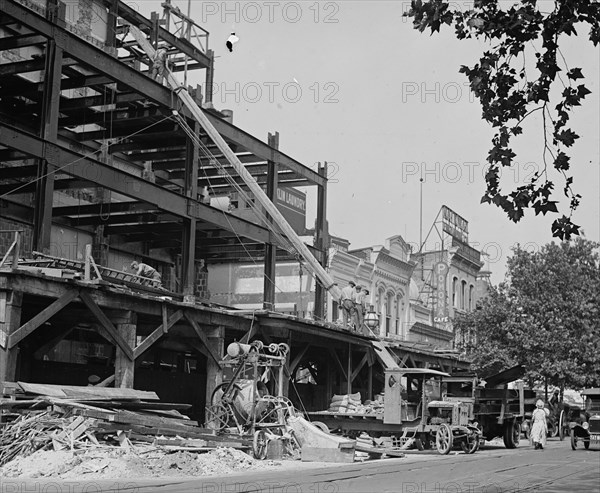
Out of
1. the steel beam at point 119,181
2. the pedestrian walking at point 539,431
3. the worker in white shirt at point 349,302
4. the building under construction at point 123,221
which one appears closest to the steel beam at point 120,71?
the building under construction at point 123,221

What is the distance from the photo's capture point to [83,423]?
→ 16.9 meters

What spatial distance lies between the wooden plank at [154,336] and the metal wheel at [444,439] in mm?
7857

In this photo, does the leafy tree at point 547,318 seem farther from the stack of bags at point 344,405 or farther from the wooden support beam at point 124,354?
the wooden support beam at point 124,354

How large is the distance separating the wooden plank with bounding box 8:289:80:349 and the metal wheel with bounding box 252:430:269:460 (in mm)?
5120

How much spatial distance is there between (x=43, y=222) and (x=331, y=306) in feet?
75.6

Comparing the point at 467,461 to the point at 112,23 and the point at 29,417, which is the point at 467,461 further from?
the point at 112,23

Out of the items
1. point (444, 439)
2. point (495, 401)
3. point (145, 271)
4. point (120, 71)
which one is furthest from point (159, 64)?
point (495, 401)

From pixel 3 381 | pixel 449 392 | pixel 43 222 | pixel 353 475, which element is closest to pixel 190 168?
pixel 43 222

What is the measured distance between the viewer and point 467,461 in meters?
22.3

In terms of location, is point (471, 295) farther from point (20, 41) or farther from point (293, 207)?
point (20, 41)

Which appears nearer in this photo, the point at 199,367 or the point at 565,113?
the point at 565,113

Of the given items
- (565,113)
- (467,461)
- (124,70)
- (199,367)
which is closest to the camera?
(565,113)

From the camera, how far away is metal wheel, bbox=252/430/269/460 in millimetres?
20125

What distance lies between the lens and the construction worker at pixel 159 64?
32.0m
